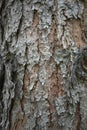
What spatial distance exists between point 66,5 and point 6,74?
0.39 m

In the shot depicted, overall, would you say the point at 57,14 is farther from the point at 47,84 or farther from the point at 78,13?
the point at 47,84

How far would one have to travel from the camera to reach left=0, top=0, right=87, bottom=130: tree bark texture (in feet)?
3.73

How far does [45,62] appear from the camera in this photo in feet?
3.80

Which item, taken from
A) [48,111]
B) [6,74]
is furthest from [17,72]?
[48,111]

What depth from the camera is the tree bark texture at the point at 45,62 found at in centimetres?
114

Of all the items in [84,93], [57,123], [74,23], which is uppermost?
[74,23]

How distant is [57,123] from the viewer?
1.17m

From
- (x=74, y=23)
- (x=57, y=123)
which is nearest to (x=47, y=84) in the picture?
(x=57, y=123)

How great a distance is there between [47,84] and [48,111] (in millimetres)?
115

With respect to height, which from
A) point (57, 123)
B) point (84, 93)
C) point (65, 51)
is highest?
point (65, 51)

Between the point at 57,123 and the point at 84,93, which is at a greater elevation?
the point at 84,93

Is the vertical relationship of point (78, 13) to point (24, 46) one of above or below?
above

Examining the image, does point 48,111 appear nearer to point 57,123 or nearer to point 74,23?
point 57,123

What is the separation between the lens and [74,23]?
3.76 feet
